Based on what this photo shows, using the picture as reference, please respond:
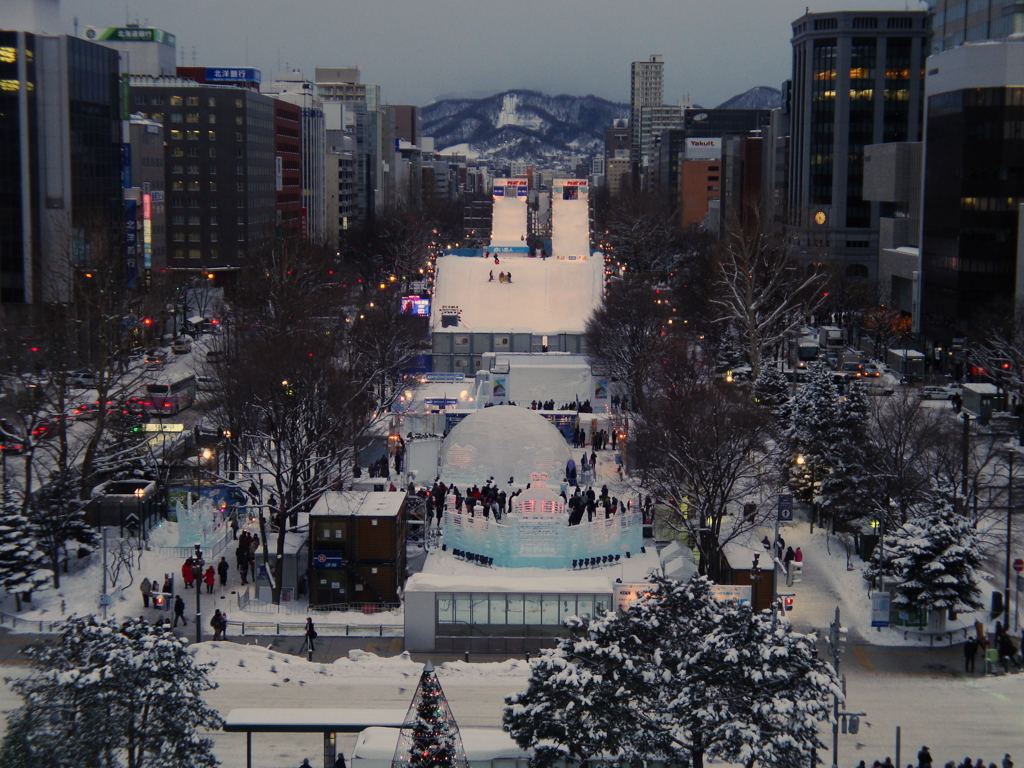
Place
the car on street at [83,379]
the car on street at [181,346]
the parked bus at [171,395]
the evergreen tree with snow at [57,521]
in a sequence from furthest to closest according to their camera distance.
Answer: the car on street at [181,346] → the parked bus at [171,395] → the car on street at [83,379] → the evergreen tree with snow at [57,521]

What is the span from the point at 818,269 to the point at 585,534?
4329cm

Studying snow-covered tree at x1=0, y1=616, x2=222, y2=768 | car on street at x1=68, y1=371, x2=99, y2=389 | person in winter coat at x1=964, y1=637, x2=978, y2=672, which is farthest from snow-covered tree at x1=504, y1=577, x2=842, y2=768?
car on street at x1=68, y1=371, x2=99, y2=389

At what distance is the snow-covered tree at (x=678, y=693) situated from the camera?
1667cm

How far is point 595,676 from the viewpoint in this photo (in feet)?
56.3

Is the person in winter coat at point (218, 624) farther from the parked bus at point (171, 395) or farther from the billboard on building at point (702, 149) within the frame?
the billboard on building at point (702, 149)

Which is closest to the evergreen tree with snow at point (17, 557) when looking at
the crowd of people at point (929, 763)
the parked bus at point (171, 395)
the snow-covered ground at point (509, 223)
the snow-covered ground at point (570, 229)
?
the parked bus at point (171, 395)

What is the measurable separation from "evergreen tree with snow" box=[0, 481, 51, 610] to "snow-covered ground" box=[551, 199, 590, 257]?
254 feet

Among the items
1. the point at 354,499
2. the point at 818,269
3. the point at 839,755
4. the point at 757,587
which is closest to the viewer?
the point at 839,755

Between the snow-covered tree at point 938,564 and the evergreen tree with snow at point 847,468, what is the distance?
14.7 ft

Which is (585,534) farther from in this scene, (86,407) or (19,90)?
(19,90)

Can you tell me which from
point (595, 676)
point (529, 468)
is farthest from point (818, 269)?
point (595, 676)

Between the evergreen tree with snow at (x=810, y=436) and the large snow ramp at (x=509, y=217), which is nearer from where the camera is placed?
the evergreen tree with snow at (x=810, y=436)

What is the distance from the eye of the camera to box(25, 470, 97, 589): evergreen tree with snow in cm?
2984

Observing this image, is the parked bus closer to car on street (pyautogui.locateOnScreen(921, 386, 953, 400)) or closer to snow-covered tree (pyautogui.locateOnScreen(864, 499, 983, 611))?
snow-covered tree (pyautogui.locateOnScreen(864, 499, 983, 611))
